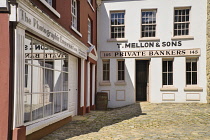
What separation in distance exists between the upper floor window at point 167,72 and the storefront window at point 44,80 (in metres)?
7.76

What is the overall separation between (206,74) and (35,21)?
449 inches

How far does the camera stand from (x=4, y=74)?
445cm

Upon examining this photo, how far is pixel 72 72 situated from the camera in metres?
9.48

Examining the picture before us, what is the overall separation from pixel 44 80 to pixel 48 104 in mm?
823

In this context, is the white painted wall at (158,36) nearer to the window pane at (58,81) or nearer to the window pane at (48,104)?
the window pane at (58,81)

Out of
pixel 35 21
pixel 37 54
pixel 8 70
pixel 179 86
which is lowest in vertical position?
pixel 179 86

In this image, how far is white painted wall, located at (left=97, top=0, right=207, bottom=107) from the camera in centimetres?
1353

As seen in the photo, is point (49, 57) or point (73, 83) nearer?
point (49, 57)

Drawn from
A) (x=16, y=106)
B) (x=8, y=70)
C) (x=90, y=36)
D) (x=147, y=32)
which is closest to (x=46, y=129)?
(x=16, y=106)

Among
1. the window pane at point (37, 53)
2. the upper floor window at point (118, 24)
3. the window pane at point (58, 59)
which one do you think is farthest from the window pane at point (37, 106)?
the upper floor window at point (118, 24)

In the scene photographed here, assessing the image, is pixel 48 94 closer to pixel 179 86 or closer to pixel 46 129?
pixel 46 129

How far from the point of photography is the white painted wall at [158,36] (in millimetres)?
13531

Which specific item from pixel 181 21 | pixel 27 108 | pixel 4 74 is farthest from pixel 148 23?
pixel 4 74

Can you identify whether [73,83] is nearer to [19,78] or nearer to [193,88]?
[19,78]
